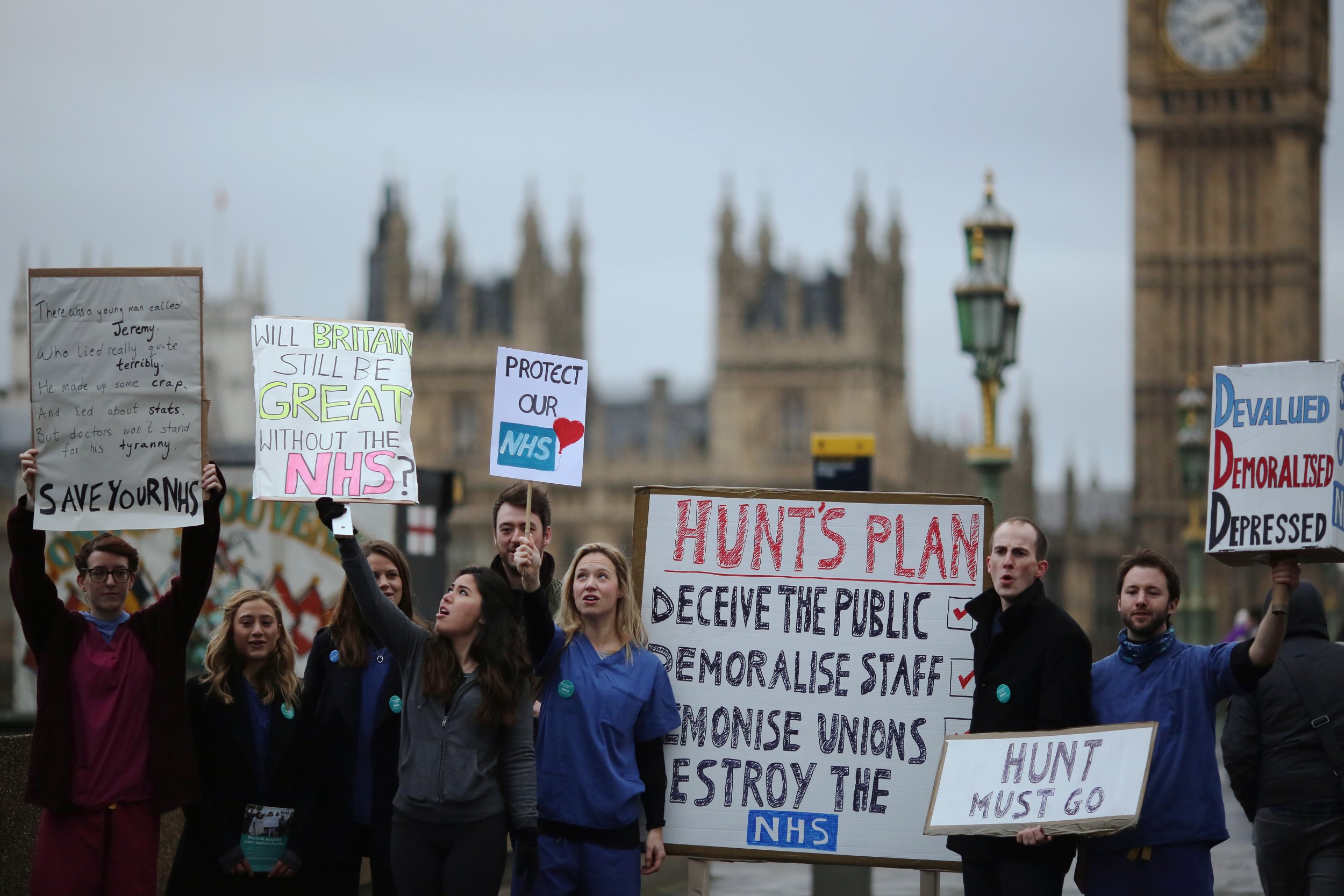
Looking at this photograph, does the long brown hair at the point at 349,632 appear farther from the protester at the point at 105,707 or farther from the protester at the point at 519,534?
the protester at the point at 105,707

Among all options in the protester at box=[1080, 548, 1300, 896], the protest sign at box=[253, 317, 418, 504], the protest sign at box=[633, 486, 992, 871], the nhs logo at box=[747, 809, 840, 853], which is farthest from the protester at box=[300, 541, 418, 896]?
the protester at box=[1080, 548, 1300, 896]

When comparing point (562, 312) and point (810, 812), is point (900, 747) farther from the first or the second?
point (562, 312)

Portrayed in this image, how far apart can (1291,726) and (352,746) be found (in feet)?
8.43

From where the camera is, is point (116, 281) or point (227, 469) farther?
point (227, 469)

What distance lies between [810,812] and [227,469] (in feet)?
19.6

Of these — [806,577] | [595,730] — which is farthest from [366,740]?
[806,577]

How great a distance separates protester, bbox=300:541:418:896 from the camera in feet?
16.4

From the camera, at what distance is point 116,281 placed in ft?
16.2

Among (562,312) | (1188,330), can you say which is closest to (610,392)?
(562,312)

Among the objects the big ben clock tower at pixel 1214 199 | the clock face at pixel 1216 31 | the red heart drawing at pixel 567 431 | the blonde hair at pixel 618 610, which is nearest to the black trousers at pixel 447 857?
the blonde hair at pixel 618 610

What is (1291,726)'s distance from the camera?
5.30m

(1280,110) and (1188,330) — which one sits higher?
(1280,110)

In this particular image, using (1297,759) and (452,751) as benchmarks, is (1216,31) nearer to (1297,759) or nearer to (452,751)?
(1297,759)

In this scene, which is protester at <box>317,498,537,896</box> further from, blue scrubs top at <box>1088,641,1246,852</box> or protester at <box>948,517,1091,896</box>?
blue scrubs top at <box>1088,641,1246,852</box>
